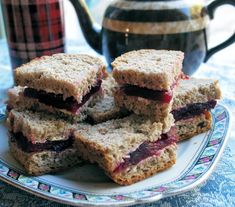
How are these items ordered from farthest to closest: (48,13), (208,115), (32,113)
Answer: (48,13), (208,115), (32,113)

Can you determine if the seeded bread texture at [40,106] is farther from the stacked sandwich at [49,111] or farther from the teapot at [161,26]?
the teapot at [161,26]

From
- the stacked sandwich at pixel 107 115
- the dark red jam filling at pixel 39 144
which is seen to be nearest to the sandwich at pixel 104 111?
the stacked sandwich at pixel 107 115

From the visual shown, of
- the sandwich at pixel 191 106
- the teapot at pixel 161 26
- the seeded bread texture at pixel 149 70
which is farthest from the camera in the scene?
the teapot at pixel 161 26

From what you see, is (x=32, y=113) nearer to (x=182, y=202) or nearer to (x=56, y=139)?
(x=56, y=139)

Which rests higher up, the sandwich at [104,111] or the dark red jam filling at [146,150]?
the sandwich at [104,111]

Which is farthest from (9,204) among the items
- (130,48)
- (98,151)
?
(130,48)
